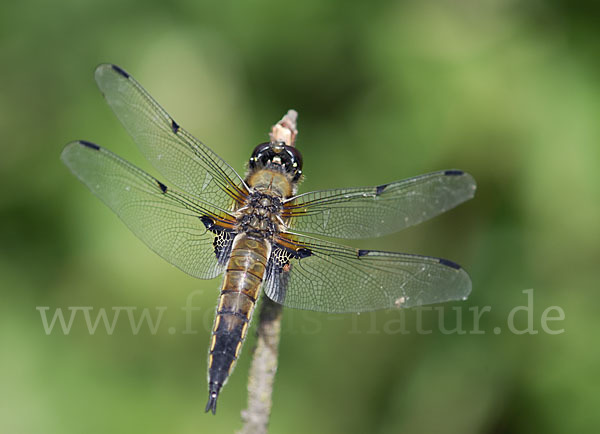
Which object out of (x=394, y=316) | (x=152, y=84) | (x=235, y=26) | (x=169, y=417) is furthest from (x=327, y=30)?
(x=169, y=417)

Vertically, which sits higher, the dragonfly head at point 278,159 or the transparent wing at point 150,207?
the dragonfly head at point 278,159

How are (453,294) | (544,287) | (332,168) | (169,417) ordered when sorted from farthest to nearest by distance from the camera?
(332,168) → (544,287) → (169,417) → (453,294)

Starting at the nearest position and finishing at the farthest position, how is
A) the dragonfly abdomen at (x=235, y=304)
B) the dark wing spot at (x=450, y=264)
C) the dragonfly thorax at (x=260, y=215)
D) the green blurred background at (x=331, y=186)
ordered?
1. the dragonfly abdomen at (x=235, y=304)
2. the dark wing spot at (x=450, y=264)
3. the dragonfly thorax at (x=260, y=215)
4. the green blurred background at (x=331, y=186)

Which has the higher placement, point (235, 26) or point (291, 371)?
point (235, 26)

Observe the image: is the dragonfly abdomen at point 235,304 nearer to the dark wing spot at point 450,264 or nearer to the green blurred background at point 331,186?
the dark wing spot at point 450,264

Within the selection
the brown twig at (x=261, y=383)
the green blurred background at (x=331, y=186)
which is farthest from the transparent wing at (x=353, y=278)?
the green blurred background at (x=331, y=186)

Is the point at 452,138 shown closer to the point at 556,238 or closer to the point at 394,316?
the point at 556,238

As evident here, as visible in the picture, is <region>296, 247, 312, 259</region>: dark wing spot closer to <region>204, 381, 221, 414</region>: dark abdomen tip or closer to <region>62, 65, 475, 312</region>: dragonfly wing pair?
<region>62, 65, 475, 312</region>: dragonfly wing pair

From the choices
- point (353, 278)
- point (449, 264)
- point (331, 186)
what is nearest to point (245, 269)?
point (353, 278)
